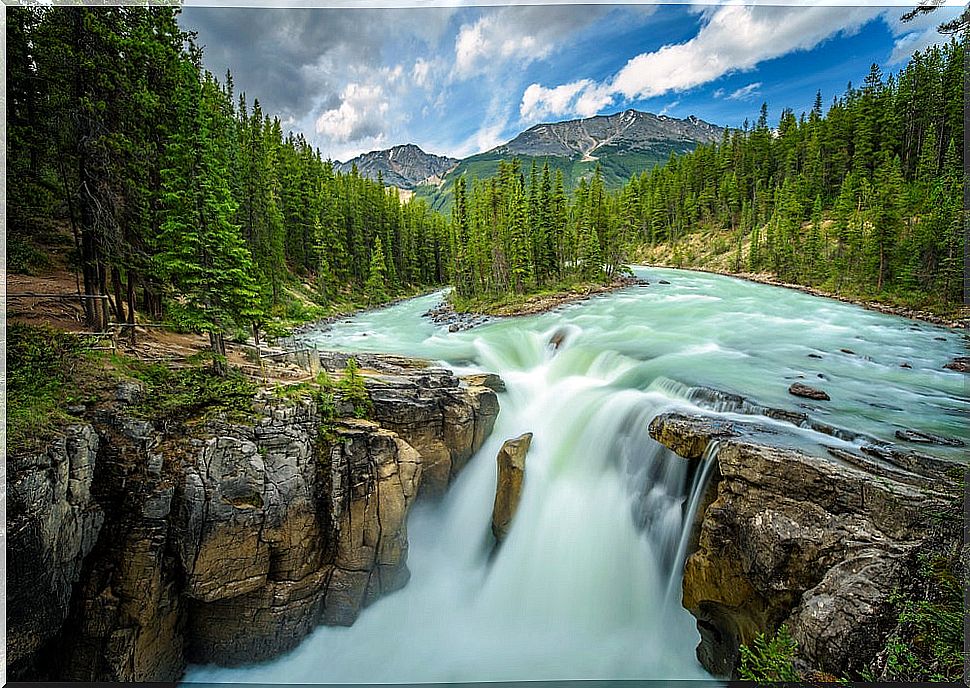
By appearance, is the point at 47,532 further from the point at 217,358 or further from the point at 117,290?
the point at 117,290

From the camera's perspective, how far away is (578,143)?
572 ft

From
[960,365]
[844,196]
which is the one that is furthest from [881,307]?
[844,196]

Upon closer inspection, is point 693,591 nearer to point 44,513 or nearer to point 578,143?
point 44,513

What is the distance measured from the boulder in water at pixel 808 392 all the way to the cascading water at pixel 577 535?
0.20 metres

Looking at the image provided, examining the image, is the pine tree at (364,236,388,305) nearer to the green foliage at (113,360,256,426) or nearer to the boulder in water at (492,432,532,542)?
the green foliage at (113,360,256,426)

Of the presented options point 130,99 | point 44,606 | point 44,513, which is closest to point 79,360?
point 44,513

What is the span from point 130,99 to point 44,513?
5043 millimetres

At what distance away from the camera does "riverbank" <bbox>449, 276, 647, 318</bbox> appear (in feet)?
51.7

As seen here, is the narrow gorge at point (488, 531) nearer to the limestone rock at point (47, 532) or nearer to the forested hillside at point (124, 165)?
the limestone rock at point (47, 532)

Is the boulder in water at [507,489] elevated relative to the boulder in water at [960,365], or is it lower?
lower

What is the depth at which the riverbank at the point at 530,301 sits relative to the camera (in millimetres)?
15758

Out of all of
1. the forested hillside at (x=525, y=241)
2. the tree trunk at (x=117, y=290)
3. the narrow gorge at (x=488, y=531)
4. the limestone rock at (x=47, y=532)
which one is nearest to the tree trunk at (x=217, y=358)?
the narrow gorge at (x=488, y=531)

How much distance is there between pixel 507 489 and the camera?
5859 millimetres

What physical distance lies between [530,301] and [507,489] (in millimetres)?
11725
